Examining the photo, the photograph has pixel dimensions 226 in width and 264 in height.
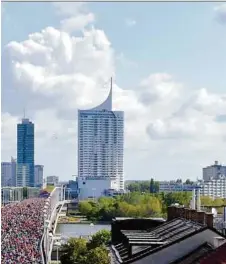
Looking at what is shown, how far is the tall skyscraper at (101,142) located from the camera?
141 meters

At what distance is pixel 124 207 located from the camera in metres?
67.9

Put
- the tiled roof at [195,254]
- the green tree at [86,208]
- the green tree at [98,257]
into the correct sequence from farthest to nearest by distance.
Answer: the green tree at [86,208] < the green tree at [98,257] < the tiled roof at [195,254]

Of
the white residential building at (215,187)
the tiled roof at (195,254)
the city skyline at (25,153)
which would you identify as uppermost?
the city skyline at (25,153)

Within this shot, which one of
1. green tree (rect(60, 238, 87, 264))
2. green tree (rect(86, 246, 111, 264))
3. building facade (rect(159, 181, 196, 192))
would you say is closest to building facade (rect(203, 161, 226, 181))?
building facade (rect(159, 181, 196, 192))

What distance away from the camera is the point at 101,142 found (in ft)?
470

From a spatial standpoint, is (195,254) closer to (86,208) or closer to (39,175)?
(86,208)

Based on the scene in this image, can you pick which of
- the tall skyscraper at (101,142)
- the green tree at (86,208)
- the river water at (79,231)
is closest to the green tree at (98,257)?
the river water at (79,231)

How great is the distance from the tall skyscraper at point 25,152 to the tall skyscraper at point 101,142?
11252 mm

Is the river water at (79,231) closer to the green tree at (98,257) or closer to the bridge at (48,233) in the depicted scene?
the bridge at (48,233)

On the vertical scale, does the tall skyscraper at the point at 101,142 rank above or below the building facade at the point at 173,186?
above

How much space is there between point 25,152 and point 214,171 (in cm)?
3783

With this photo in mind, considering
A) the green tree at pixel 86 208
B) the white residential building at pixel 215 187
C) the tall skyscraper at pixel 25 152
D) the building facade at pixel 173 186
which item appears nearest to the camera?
the green tree at pixel 86 208

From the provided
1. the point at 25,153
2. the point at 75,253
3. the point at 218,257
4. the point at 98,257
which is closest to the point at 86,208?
the point at 75,253

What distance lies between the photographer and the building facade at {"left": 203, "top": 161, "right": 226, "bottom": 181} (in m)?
152
